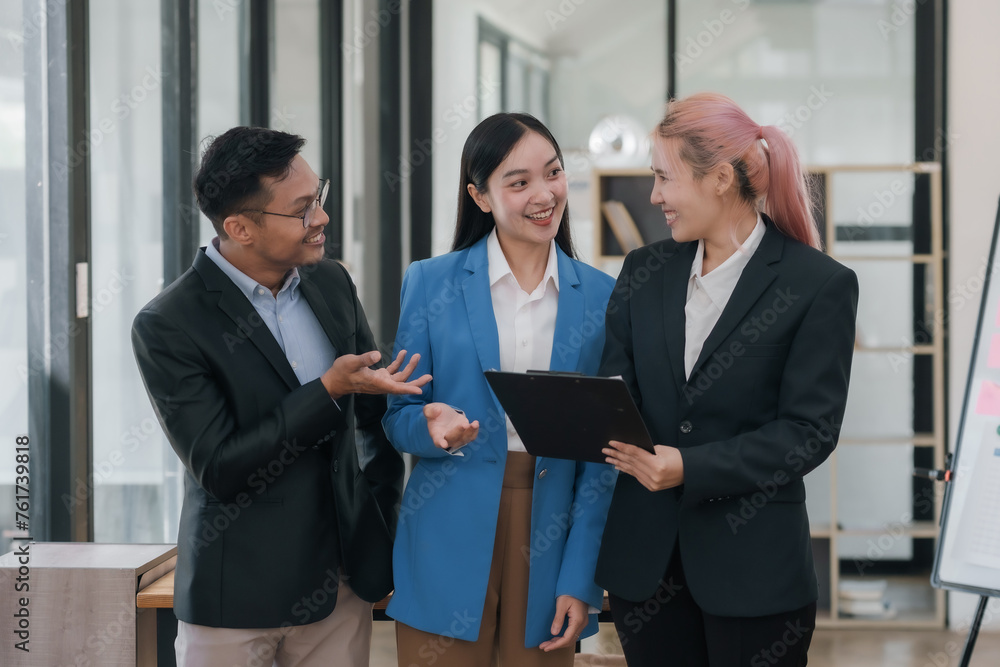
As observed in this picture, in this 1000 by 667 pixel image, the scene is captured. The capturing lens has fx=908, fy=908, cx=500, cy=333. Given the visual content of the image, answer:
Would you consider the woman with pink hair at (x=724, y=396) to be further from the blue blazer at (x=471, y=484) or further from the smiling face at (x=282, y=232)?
the smiling face at (x=282, y=232)

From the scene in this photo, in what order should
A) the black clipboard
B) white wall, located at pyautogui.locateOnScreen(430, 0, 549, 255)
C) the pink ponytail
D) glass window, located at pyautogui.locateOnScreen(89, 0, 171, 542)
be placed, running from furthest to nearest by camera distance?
white wall, located at pyautogui.locateOnScreen(430, 0, 549, 255) < glass window, located at pyautogui.locateOnScreen(89, 0, 171, 542) < the pink ponytail < the black clipboard

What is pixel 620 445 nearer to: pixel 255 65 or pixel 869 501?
pixel 255 65

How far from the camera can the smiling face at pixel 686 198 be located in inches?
61.3

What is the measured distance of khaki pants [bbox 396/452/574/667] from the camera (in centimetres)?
166

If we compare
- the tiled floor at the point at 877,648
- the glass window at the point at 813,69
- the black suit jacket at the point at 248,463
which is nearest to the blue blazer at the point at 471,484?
the black suit jacket at the point at 248,463

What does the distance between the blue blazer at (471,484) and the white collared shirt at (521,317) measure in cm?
3

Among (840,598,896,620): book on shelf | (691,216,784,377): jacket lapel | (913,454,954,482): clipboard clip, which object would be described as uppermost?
(691,216,784,377): jacket lapel

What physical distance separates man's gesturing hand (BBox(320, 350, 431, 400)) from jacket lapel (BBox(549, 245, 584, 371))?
0.29 meters

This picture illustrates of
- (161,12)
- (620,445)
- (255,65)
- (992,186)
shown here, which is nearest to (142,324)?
(620,445)

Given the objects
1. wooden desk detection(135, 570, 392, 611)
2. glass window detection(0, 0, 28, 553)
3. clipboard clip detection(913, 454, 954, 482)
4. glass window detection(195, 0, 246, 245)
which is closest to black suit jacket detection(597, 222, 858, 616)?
wooden desk detection(135, 570, 392, 611)

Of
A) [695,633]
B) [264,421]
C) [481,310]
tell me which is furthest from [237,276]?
[695,633]

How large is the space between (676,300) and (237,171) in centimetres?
81

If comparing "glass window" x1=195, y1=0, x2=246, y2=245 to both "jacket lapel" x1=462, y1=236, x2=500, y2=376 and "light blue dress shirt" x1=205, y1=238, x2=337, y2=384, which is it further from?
"jacket lapel" x1=462, y1=236, x2=500, y2=376

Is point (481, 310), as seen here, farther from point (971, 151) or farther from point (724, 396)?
point (971, 151)
